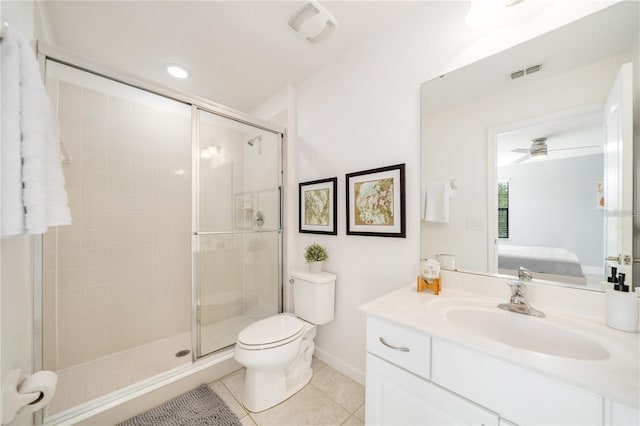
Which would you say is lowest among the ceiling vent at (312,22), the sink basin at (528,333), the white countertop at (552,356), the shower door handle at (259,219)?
the sink basin at (528,333)

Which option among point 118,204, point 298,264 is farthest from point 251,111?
point 298,264

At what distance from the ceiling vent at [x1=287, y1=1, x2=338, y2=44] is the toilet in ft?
5.54

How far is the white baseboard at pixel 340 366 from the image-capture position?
168 centimetres

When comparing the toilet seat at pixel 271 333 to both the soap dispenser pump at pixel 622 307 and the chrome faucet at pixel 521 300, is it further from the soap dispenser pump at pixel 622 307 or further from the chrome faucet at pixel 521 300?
→ the soap dispenser pump at pixel 622 307

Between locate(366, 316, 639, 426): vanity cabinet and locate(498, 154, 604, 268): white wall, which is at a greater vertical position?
locate(498, 154, 604, 268): white wall

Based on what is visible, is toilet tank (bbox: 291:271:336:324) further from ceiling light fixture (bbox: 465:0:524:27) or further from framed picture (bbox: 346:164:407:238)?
ceiling light fixture (bbox: 465:0:524:27)

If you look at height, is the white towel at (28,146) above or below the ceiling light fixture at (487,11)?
below

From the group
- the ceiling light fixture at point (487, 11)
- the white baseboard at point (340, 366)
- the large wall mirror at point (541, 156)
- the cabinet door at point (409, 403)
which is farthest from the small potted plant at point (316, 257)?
the ceiling light fixture at point (487, 11)

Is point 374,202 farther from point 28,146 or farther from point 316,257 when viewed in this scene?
point 28,146

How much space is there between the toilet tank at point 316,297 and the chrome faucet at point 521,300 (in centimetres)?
106

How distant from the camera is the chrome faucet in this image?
0.99 m

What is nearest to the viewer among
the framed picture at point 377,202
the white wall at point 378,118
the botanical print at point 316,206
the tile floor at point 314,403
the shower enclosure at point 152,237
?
the white wall at point 378,118

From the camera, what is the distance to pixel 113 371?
5.97 ft

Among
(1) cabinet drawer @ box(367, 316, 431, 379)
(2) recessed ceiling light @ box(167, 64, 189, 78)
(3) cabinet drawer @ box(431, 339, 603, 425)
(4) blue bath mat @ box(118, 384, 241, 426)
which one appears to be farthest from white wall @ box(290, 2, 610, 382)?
(2) recessed ceiling light @ box(167, 64, 189, 78)
